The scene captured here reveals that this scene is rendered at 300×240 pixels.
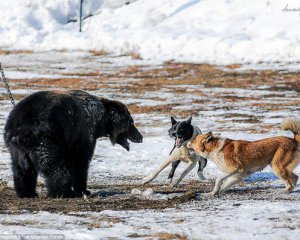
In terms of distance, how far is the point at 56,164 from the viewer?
8.52 m

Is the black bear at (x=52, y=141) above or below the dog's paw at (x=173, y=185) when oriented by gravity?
above

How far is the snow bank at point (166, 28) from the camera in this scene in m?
36.7

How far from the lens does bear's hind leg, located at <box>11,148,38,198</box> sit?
8.52 meters

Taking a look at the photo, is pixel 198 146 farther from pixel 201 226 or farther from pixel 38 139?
pixel 201 226

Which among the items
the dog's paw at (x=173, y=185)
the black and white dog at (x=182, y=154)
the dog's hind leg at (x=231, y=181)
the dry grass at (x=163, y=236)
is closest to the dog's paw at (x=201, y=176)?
the black and white dog at (x=182, y=154)

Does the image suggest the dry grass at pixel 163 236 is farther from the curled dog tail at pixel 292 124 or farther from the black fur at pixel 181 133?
the black fur at pixel 181 133

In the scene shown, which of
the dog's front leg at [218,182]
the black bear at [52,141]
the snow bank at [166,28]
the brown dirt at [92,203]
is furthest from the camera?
the snow bank at [166,28]

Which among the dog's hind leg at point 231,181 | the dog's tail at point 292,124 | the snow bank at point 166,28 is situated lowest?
the snow bank at point 166,28

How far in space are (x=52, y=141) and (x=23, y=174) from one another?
24.6 inches

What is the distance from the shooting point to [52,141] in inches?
331

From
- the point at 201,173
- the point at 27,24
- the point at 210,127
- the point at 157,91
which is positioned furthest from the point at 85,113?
the point at 27,24

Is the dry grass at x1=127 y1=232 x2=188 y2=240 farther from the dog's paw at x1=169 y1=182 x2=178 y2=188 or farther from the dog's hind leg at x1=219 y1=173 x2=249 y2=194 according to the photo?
the dog's paw at x1=169 y1=182 x2=178 y2=188

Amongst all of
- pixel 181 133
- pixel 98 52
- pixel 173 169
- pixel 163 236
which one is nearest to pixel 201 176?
pixel 173 169

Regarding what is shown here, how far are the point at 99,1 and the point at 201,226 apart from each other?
45.9 m
